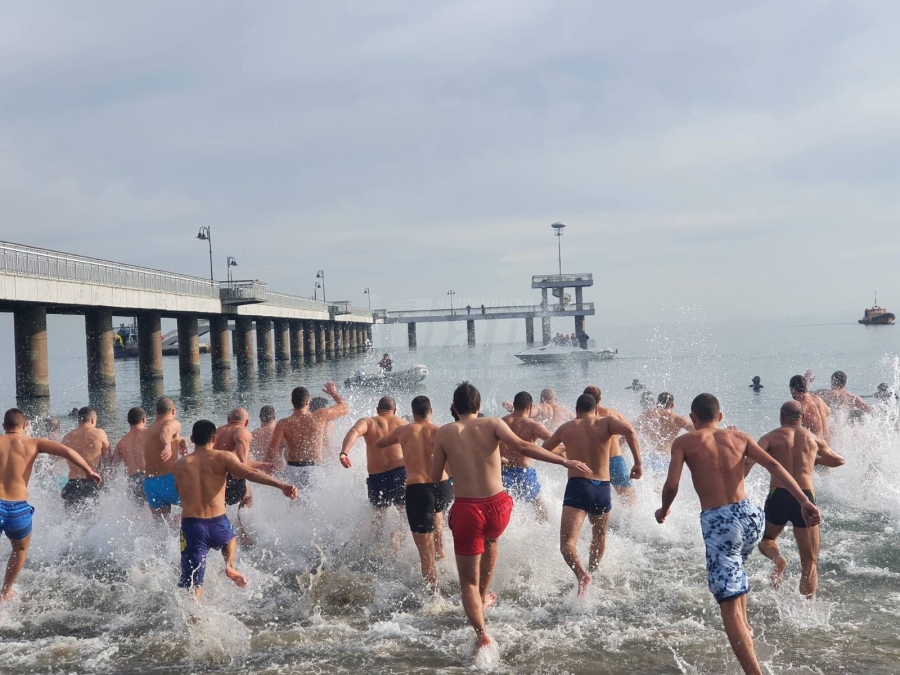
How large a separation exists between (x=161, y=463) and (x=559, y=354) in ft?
208

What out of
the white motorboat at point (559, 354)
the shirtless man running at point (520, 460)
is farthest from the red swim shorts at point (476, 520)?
the white motorboat at point (559, 354)

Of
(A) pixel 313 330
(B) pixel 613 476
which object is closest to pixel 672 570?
(B) pixel 613 476

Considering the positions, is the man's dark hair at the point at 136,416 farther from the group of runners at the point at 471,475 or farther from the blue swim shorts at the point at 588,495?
the blue swim shorts at the point at 588,495

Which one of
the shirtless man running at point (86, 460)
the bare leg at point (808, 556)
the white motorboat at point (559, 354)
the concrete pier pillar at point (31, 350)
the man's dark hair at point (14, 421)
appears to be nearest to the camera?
the bare leg at point (808, 556)

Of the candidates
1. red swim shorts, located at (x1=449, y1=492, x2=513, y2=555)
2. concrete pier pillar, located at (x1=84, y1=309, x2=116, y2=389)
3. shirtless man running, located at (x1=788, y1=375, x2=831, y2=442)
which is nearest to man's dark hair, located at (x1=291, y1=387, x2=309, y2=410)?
red swim shorts, located at (x1=449, y1=492, x2=513, y2=555)

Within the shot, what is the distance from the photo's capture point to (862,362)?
54.4m

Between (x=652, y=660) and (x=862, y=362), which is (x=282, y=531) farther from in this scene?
(x=862, y=362)

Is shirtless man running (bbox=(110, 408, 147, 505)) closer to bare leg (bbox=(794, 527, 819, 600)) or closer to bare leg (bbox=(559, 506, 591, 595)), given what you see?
bare leg (bbox=(559, 506, 591, 595))

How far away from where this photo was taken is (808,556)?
233 inches

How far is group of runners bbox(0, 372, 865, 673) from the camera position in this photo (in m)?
4.91

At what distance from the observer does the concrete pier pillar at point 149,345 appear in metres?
36.4

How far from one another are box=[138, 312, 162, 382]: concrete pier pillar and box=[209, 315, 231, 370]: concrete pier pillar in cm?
719

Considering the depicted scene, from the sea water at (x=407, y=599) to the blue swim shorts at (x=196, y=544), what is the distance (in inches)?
6.2

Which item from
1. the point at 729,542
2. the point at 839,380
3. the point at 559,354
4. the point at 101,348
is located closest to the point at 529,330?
the point at 559,354
